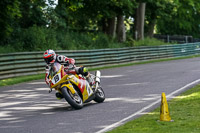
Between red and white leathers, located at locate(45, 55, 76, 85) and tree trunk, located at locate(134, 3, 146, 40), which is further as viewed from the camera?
tree trunk, located at locate(134, 3, 146, 40)

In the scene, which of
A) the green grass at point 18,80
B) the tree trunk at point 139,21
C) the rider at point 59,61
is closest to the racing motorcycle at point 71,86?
the rider at point 59,61

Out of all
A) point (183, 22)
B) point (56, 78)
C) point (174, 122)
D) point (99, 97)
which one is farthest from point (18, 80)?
point (183, 22)

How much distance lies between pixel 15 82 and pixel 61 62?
7.70 m

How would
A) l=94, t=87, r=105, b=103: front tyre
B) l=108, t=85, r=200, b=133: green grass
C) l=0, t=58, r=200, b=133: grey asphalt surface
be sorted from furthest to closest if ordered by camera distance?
l=94, t=87, r=105, b=103: front tyre
l=0, t=58, r=200, b=133: grey asphalt surface
l=108, t=85, r=200, b=133: green grass

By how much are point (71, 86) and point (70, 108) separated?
2.71 ft

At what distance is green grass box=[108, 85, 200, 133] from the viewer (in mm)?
7492

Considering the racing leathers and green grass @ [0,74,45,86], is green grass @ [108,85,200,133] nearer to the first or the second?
the racing leathers

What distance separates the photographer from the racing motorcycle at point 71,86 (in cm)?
1026

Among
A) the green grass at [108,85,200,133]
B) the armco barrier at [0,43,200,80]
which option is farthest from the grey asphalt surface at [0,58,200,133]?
the armco barrier at [0,43,200,80]

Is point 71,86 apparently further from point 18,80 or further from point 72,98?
point 18,80

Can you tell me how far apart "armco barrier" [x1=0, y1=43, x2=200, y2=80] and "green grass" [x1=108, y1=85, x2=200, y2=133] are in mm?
10402

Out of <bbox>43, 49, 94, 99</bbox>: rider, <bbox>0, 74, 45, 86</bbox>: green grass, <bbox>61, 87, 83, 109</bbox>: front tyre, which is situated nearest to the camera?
<bbox>61, 87, 83, 109</bbox>: front tyre

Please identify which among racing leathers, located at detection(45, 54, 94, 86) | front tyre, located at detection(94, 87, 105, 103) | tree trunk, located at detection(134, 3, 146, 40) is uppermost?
tree trunk, located at detection(134, 3, 146, 40)

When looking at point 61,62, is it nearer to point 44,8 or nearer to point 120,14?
point 44,8
